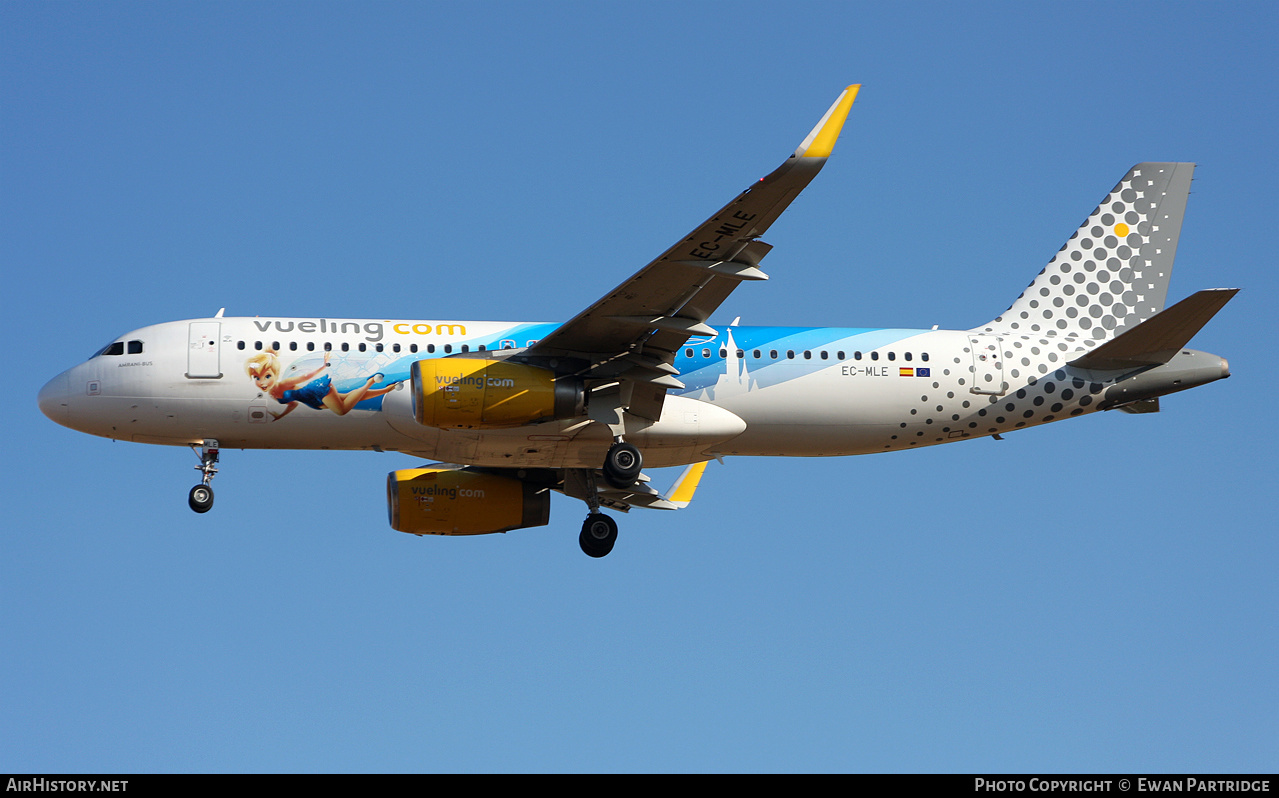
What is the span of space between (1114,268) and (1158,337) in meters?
4.00

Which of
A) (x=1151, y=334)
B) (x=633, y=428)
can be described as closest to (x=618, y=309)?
(x=633, y=428)

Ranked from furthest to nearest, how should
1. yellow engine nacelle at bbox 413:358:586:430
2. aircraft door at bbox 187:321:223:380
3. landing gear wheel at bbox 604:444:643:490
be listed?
1. aircraft door at bbox 187:321:223:380
2. landing gear wheel at bbox 604:444:643:490
3. yellow engine nacelle at bbox 413:358:586:430

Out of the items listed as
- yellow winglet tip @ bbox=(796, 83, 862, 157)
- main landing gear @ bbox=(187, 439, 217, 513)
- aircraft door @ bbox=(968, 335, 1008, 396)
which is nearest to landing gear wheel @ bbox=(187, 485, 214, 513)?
main landing gear @ bbox=(187, 439, 217, 513)

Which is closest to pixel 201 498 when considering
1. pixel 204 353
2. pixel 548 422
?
pixel 204 353

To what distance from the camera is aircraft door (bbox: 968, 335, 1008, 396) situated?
104ft

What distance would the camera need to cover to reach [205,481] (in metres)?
30.3

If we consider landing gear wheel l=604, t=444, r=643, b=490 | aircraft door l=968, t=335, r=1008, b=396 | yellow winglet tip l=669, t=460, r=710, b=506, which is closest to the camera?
landing gear wheel l=604, t=444, r=643, b=490

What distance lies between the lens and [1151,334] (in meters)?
30.6

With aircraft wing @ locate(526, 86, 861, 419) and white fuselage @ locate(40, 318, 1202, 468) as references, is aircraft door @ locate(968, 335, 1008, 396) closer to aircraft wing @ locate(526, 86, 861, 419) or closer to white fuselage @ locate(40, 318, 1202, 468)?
white fuselage @ locate(40, 318, 1202, 468)

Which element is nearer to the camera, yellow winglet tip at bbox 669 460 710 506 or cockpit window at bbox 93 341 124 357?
cockpit window at bbox 93 341 124 357

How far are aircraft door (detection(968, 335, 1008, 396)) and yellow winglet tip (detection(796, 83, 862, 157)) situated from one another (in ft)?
33.3

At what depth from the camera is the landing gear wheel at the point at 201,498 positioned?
99.1ft

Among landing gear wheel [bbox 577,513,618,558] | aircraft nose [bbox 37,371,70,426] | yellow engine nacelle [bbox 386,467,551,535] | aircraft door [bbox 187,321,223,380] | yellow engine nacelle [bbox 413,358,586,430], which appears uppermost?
aircraft door [bbox 187,321,223,380]
